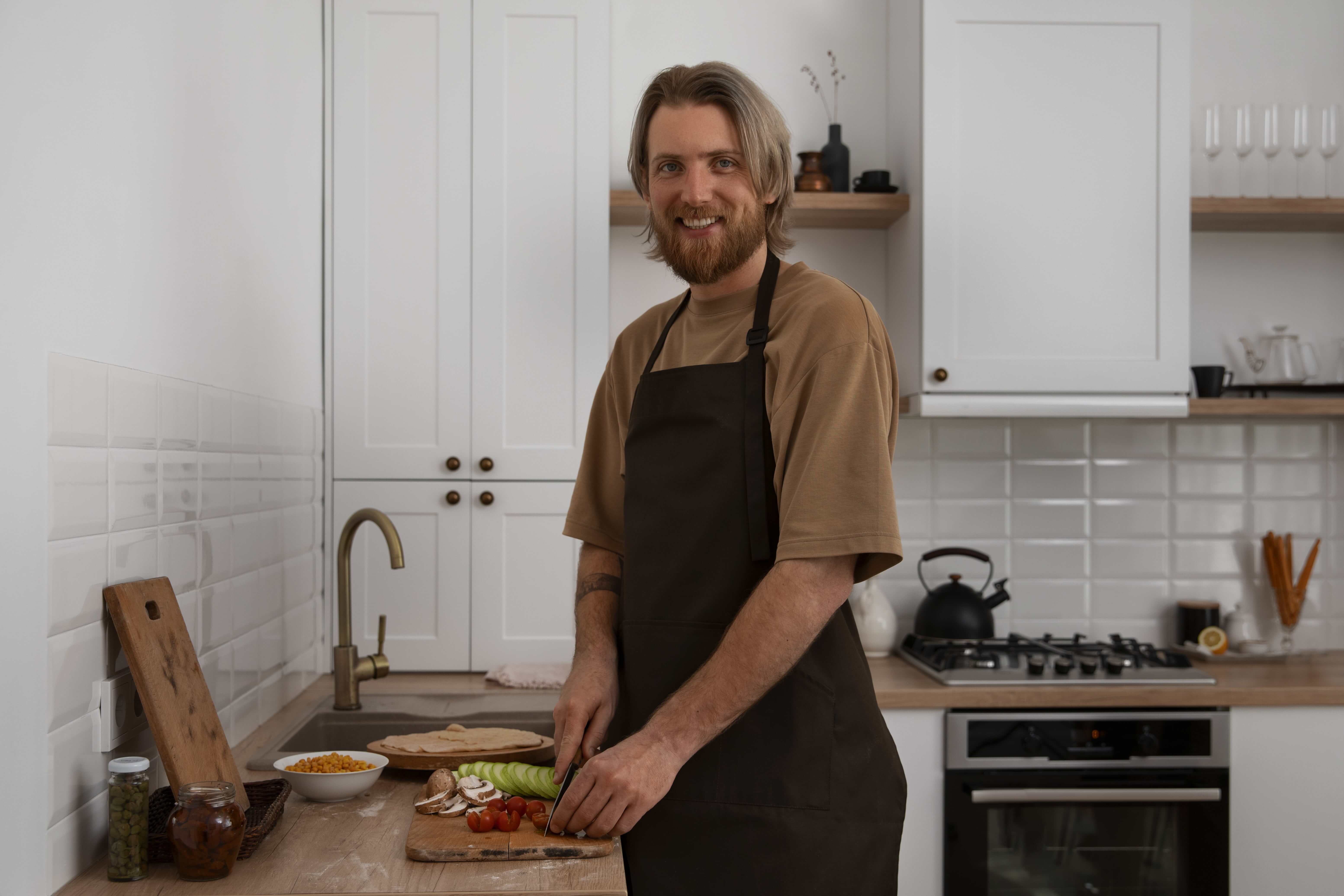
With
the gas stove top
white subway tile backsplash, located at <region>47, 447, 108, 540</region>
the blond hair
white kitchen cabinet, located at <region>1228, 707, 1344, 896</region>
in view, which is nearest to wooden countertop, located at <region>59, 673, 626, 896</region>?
white subway tile backsplash, located at <region>47, 447, 108, 540</region>

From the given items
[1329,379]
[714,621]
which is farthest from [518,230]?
[1329,379]

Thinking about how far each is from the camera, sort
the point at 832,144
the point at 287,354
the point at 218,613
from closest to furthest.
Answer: the point at 218,613 → the point at 287,354 → the point at 832,144

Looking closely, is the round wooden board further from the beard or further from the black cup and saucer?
the black cup and saucer

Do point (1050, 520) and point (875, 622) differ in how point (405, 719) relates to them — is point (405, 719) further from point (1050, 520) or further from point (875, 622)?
point (1050, 520)

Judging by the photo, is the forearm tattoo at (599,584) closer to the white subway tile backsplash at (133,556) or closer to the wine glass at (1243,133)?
the white subway tile backsplash at (133,556)

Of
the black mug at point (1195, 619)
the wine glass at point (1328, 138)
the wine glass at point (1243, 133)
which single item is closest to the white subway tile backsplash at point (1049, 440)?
the black mug at point (1195, 619)

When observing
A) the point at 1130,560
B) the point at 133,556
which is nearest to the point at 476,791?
the point at 133,556

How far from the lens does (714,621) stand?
134 cm

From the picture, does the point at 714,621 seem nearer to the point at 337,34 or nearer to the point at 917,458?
the point at 917,458

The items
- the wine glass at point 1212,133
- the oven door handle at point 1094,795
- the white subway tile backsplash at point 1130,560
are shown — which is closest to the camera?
the oven door handle at point 1094,795

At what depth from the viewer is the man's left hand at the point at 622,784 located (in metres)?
1.16

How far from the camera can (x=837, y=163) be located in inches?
102

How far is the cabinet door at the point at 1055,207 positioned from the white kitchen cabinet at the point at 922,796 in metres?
0.75

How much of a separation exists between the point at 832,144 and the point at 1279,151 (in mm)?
1149
